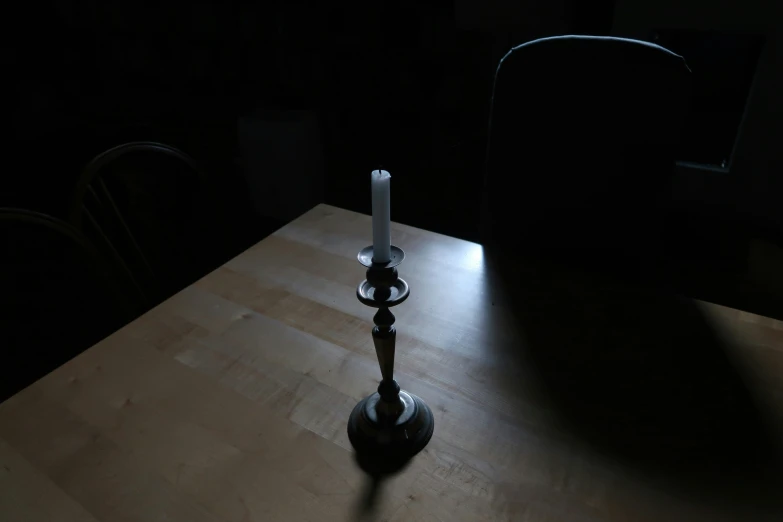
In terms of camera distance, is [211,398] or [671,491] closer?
[671,491]

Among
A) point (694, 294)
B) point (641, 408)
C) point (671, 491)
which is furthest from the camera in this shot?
point (694, 294)

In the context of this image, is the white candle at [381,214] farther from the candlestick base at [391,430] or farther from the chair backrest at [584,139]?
the chair backrest at [584,139]

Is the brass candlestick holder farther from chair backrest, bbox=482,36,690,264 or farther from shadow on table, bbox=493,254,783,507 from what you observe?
chair backrest, bbox=482,36,690,264

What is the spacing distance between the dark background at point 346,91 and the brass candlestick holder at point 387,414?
1523mm

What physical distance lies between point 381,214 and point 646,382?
49 cm

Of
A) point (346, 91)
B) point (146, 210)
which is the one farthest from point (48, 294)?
point (346, 91)

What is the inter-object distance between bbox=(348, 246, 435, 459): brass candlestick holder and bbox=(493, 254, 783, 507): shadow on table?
20cm

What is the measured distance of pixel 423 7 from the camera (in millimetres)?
2475

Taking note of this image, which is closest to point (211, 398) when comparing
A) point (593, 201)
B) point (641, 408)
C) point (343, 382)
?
point (343, 382)

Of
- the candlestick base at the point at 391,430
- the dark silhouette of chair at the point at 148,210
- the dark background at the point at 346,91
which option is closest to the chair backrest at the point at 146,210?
the dark silhouette of chair at the point at 148,210

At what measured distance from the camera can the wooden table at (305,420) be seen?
635 millimetres

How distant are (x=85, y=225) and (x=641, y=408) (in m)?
1.18

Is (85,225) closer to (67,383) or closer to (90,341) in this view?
(67,383)

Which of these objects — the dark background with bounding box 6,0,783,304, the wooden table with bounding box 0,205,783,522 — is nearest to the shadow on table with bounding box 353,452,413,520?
the wooden table with bounding box 0,205,783,522
